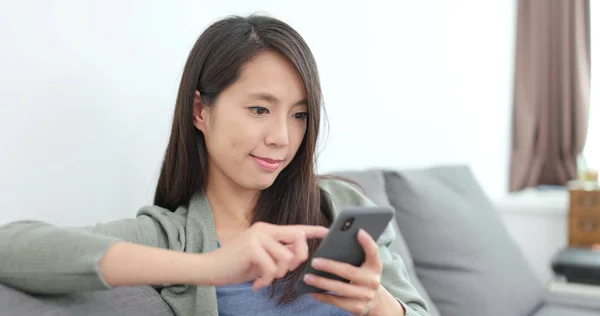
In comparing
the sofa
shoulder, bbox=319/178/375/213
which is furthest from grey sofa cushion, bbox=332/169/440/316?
shoulder, bbox=319/178/375/213

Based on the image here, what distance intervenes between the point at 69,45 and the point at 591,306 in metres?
1.72

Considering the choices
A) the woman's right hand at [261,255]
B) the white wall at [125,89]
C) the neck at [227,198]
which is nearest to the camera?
the woman's right hand at [261,255]

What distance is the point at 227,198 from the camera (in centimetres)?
133

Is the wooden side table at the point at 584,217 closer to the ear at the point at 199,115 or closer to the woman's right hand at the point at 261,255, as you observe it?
the ear at the point at 199,115

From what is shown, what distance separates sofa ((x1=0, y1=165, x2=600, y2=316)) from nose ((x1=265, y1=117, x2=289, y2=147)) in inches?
22.1

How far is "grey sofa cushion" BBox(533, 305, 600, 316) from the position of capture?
2.01m

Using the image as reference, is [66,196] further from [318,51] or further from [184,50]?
[318,51]

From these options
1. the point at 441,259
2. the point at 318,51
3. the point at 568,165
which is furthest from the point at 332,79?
the point at 568,165

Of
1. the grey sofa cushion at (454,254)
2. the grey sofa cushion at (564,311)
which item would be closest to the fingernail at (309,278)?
the grey sofa cushion at (454,254)

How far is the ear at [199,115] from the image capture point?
1.28 m

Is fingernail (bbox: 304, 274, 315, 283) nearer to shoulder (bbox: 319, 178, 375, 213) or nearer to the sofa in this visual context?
shoulder (bbox: 319, 178, 375, 213)

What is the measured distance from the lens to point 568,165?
3.35 m

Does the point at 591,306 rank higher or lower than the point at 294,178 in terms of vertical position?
lower

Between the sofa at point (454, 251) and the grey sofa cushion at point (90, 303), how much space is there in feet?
2.60
